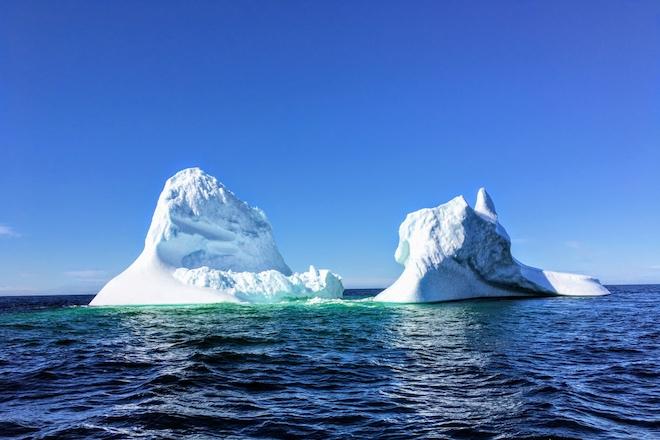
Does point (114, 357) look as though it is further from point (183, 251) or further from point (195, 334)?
point (183, 251)

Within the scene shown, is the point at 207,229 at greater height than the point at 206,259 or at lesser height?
greater

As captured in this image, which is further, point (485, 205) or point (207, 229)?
point (207, 229)

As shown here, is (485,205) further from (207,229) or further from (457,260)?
(207,229)

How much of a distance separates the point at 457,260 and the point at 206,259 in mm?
18275

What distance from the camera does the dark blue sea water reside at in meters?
5.91

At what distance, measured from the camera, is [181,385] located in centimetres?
812

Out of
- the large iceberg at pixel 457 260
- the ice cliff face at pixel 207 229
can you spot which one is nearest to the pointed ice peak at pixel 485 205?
the large iceberg at pixel 457 260

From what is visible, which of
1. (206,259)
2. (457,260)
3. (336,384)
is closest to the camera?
(336,384)

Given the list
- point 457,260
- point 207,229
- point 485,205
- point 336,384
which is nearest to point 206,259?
point 207,229

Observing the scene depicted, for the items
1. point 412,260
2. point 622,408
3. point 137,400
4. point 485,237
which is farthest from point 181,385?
point 485,237

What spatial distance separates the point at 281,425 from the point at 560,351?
8.15 meters

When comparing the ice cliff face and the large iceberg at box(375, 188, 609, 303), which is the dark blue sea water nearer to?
the large iceberg at box(375, 188, 609, 303)

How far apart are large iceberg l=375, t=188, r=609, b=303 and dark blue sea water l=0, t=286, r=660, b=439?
53.6 ft

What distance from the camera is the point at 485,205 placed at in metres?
36.7
